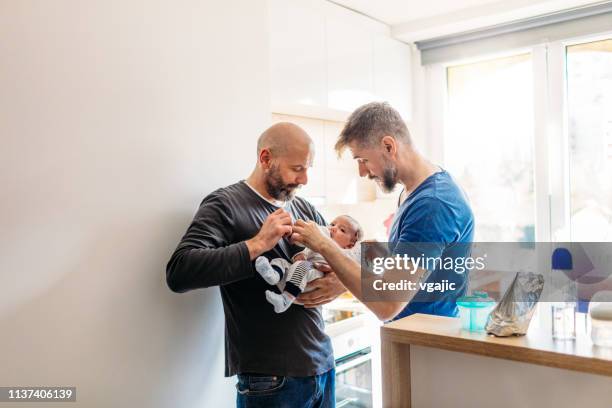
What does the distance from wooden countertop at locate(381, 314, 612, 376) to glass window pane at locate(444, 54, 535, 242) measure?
7.72 feet

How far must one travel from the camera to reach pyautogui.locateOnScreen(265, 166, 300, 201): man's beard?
→ 171 cm

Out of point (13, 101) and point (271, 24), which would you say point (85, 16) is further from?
point (271, 24)

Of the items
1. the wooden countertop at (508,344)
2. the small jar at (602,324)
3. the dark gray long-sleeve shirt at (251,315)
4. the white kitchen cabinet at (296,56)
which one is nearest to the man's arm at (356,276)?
the wooden countertop at (508,344)

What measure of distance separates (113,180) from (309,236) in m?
0.62

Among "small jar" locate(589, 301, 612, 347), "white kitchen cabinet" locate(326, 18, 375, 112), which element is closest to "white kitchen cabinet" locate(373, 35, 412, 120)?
"white kitchen cabinet" locate(326, 18, 375, 112)

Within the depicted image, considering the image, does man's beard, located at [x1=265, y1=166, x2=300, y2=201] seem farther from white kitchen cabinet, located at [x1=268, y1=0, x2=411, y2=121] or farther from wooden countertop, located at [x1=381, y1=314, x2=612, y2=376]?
white kitchen cabinet, located at [x1=268, y1=0, x2=411, y2=121]

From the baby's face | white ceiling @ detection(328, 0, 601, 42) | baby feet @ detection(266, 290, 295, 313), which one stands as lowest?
baby feet @ detection(266, 290, 295, 313)

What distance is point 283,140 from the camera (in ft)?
5.60

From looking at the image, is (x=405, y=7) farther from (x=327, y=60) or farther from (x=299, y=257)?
(x=299, y=257)

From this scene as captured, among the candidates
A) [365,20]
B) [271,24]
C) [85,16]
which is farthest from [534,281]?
[365,20]

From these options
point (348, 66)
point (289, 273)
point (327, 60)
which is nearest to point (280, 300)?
point (289, 273)

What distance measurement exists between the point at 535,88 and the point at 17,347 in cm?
327

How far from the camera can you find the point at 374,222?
3736 millimetres

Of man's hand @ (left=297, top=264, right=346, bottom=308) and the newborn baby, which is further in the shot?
man's hand @ (left=297, top=264, right=346, bottom=308)
